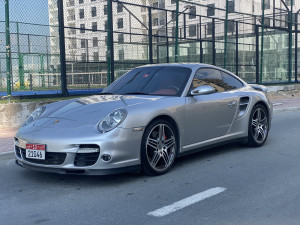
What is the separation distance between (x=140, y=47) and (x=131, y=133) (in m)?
9.82

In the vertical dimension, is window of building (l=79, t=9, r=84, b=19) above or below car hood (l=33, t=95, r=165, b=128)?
above

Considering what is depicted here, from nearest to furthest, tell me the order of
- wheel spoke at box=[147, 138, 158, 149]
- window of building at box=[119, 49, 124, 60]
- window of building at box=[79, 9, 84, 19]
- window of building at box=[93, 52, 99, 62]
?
1. wheel spoke at box=[147, 138, 158, 149]
2. window of building at box=[79, 9, 84, 19]
3. window of building at box=[93, 52, 99, 62]
4. window of building at box=[119, 49, 124, 60]

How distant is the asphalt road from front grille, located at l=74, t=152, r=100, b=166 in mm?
319

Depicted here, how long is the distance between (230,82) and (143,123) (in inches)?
93.9

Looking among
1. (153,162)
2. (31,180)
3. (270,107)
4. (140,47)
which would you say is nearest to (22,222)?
(31,180)

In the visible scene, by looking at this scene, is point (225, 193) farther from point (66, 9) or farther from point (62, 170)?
point (66, 9)

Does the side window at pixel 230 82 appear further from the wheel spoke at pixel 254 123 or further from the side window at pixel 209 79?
the wheel spoke at pixel 254 123

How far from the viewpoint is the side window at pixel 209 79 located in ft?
18.9

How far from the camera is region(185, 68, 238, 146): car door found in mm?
5410

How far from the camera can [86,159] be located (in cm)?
438

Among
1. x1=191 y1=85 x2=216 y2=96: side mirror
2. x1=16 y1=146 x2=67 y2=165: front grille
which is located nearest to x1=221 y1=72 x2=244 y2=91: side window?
x1=191 y1=85 x2=216 y2=96: side mirror

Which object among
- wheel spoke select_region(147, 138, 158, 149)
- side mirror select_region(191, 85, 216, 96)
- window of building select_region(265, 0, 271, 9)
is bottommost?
wheel spoke select_region(147, 138, 158, 149)

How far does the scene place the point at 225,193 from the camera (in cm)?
429

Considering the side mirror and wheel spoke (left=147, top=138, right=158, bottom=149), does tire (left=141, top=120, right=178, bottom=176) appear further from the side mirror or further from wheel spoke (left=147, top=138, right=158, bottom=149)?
the side mirror
